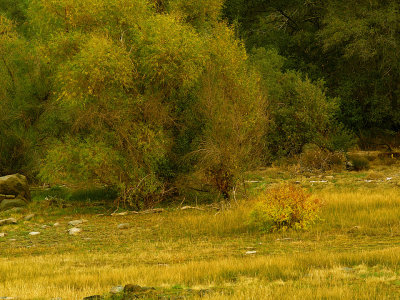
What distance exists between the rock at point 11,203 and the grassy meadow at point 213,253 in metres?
1.34

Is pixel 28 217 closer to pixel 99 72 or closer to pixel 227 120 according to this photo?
pixel 99 72

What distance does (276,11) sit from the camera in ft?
170

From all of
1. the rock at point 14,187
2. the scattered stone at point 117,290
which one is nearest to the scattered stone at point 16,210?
the rock at point 14,187

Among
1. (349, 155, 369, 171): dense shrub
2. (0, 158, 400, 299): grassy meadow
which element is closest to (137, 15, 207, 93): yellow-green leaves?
(0, 158, 400, 299): grassy meadow

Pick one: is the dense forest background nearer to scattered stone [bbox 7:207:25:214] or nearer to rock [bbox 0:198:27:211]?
scattered stone [bbox 7:207:25:214]

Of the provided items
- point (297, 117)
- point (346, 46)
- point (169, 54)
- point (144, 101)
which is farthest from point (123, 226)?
point (346, 46)

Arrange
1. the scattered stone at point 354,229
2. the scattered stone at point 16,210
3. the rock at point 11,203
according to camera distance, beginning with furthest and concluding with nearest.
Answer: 1. the rock at point 11,203
2. the scattered stone at point 16,210
3. the scattered stone at point 354,229

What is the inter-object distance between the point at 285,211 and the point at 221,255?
3961 millimetres

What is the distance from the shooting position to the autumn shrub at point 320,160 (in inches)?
1394

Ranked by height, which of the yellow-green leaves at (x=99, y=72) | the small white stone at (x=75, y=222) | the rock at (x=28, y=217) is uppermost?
the yellow-green leaves at (x=99, y=72)

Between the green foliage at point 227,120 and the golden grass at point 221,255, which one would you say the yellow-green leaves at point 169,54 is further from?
the golden grass at point 221,255

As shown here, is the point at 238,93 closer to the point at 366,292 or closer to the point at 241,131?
the point at 241,131

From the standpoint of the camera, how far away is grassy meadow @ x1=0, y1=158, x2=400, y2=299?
9930 millimetres

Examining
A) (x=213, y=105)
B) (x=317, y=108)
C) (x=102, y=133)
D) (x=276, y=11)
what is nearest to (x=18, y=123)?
(x=102, y=133)
